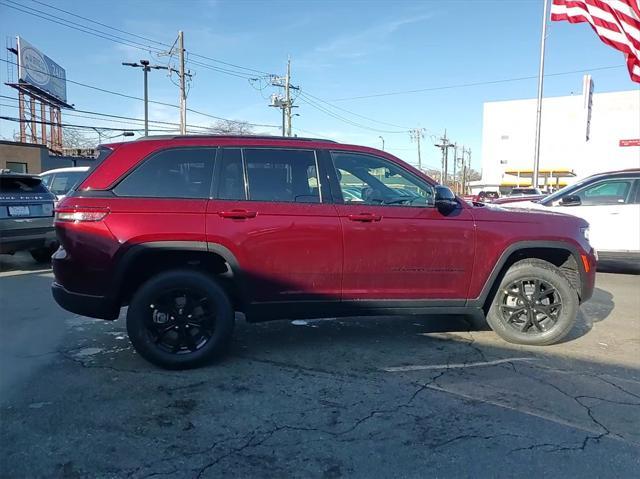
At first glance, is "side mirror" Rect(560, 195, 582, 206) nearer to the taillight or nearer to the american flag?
the american flag

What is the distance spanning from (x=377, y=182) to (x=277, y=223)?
3.48 feet

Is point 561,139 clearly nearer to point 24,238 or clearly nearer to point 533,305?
point 533,305

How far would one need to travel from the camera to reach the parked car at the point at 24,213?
8336 millimetres

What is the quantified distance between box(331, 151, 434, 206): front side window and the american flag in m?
8.92

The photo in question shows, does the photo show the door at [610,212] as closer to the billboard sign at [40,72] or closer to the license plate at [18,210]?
the license plate at [18,210]

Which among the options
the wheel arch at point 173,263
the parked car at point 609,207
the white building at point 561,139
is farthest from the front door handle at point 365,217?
the white building at point 561,139

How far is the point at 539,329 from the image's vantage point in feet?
16.3

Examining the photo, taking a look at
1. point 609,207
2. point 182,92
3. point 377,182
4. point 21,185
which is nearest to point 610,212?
point 609,207

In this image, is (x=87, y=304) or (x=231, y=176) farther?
(x=231, y=176)

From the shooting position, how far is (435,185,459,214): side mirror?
14.8 ft

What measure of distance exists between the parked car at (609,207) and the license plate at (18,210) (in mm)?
8249

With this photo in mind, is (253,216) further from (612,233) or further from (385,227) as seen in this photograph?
(612,233)

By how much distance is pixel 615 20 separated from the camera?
10.7m

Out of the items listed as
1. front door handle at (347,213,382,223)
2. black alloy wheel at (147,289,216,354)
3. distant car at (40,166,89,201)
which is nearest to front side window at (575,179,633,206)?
front door handle at (347,213,382,223)
